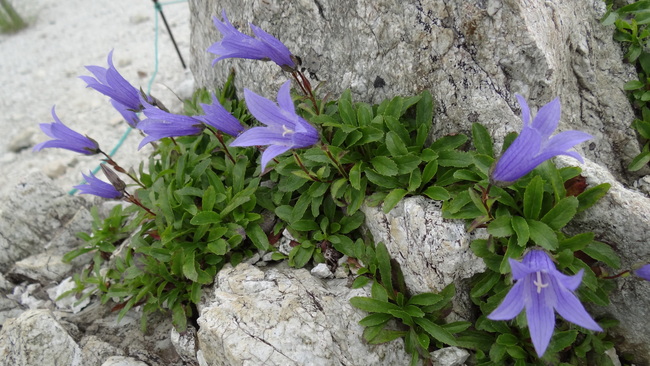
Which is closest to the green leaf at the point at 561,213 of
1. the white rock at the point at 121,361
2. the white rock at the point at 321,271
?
the white rock at the point at 321,271

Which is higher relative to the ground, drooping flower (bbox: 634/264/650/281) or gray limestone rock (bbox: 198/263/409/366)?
drooping flower (bbox: 634/264/650/281)

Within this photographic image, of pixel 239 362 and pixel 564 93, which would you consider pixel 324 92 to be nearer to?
pixel 564 93

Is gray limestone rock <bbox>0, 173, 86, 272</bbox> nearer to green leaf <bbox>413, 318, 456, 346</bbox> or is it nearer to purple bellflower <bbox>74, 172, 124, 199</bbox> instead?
purple bellflower <bbox>74, 172, 124, 199</bbox>

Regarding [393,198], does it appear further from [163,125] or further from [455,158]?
[163,125]

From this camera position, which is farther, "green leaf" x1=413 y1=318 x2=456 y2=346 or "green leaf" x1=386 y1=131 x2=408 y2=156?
"green leaf" x1=386 y1=131 x2=408 y2=156

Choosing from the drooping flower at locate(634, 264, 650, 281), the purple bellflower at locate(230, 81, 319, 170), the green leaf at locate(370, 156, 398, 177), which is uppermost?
the purple bellflower at locate(230, 81, 319, 170)

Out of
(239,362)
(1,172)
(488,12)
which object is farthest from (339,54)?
(1,172)

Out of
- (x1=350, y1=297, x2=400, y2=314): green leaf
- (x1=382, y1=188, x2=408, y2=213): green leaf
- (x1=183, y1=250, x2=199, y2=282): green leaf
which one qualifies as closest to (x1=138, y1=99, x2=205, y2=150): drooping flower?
(x1=183, y1=250, x2=199, y2=282): green leaf

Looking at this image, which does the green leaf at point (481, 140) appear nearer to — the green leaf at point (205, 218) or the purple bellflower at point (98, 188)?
the green leaf at point (205, 218)
